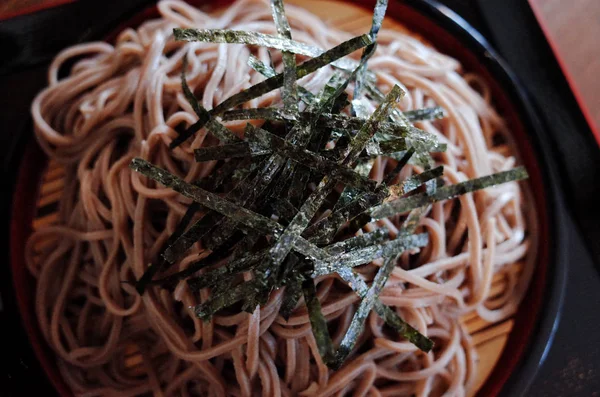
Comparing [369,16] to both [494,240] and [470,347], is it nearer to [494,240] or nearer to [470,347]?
[494,240]

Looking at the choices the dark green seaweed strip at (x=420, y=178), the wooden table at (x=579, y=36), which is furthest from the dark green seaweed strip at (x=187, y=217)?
the wooden table at (x=579, y=36)

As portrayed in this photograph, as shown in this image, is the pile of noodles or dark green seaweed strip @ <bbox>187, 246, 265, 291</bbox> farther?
the pile of noodles

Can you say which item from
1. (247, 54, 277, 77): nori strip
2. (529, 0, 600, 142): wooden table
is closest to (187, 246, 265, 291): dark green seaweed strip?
(247, 54, 277, 77): nori strip

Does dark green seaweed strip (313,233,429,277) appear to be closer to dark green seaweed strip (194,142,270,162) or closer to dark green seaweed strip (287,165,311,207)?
dark green seaweed strip (287,165,311,207)

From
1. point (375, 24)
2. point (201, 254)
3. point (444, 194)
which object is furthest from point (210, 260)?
point (375, 24)

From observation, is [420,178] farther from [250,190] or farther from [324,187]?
[250,190]

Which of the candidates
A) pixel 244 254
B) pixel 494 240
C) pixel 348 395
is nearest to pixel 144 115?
pixel 244 254

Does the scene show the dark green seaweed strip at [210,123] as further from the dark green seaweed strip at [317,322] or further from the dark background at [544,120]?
the dark background at [544,120]
